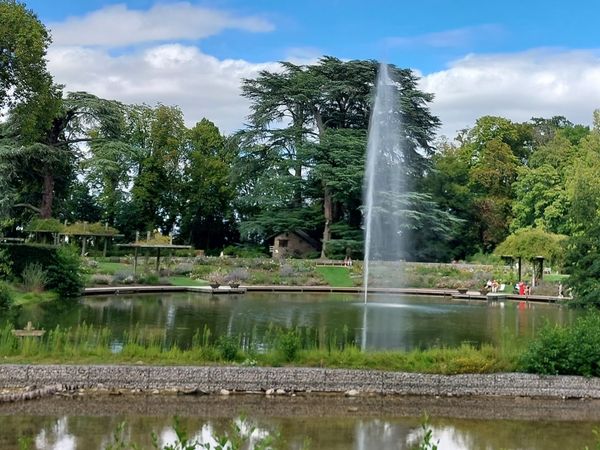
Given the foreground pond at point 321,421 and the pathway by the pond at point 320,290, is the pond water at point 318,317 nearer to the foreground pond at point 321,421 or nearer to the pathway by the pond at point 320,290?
the pathway by the pond at point 320,290

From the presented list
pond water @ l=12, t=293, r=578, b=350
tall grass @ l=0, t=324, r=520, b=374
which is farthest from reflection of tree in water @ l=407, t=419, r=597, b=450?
pond water @ l=12, t=293, r=578, b=350

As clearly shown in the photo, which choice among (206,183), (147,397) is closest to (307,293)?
(206,183)

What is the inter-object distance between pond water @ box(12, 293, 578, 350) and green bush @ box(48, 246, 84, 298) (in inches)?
27.0

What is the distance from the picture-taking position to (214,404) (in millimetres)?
10148

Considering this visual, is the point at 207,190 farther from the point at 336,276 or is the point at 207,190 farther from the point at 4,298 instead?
the point at 4,298

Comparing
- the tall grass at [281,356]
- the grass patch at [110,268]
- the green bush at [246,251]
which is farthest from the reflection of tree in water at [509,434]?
the green bush at [246,251]

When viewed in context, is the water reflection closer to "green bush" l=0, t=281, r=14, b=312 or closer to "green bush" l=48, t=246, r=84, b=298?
"green bush" l=0, t=281, r=14, b=312

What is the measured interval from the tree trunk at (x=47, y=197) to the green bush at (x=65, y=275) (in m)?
16.7

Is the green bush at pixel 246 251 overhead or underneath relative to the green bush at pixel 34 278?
overhead

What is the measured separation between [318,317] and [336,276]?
15.7 meters

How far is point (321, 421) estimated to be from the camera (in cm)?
948

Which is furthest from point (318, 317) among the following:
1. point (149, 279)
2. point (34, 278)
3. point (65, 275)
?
point (149, 279)

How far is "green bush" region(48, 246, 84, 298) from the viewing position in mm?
24812

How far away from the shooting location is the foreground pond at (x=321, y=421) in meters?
8.60
